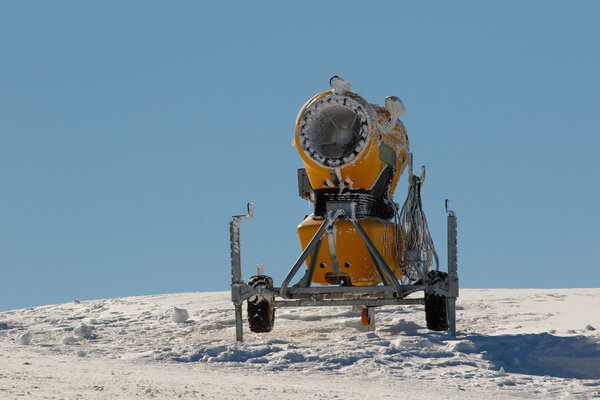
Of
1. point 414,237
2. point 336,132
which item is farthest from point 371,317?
point 336,132

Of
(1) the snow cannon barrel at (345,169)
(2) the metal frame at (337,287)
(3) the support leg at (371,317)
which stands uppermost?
(1) the snow cannon barrel at (345,169)

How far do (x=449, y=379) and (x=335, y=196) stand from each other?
398 cm

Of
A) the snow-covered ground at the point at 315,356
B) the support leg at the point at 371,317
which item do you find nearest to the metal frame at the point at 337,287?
the snow-covered ground at the point at 315,356

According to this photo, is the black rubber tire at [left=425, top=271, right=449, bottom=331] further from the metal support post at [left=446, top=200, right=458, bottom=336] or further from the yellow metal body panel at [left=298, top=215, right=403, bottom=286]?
the yellow metal body panel at [left=298, top=215, right=403, bottom=286]

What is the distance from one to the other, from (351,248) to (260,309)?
66.3 inches

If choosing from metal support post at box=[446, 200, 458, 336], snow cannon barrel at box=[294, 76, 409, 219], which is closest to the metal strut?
snow cannon barrel at box=[294, 76, 409, 219]

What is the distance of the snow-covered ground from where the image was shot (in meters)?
8.74

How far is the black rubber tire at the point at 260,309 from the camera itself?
1280 centimetres

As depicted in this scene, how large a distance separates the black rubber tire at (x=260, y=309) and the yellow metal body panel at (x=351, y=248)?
764mm

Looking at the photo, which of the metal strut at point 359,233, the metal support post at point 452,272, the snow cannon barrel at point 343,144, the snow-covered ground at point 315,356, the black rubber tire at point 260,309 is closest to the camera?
the snow-covered ground at point 315,356

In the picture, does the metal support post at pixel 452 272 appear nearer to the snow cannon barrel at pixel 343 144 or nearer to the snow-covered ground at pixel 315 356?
the snow-covered ground at pixel 315 356

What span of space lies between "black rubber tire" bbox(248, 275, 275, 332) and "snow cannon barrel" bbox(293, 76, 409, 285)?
0.78 metres

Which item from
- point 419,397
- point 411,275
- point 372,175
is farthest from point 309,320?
point 419,397

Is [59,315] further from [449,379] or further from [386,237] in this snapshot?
[449,379]
